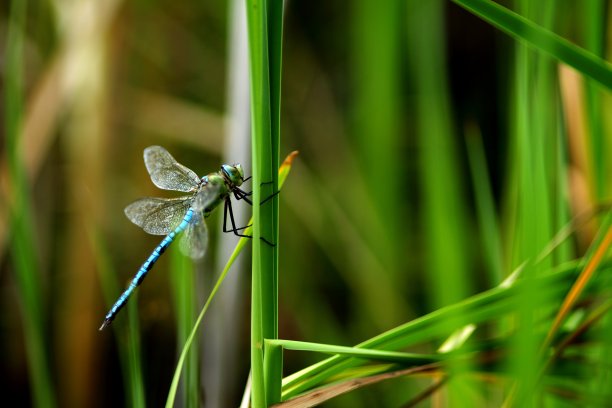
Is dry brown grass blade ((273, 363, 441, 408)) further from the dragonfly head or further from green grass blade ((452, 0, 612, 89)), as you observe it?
the dragonfly head

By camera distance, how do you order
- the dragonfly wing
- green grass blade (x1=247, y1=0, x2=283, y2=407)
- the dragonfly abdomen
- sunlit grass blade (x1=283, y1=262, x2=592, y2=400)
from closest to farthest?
green grass blade (x1=247, y1=0, x2=283, y2=407) < sunlit grass blade (x1=283, y1=262, x2=592, y2=400) < the dragonfly wing < the dragonfly abdomen

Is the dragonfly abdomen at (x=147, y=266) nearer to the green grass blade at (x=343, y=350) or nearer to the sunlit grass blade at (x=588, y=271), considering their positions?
the green grass blade at (x=343, y=350)

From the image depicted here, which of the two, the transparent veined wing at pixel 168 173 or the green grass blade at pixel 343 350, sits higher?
Result: the transparent veined wing at pixel 168 173

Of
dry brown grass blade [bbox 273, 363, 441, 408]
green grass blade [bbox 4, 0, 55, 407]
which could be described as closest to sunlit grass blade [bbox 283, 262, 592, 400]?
dry brown grass blade [bbox 273, 363, 441, 408]

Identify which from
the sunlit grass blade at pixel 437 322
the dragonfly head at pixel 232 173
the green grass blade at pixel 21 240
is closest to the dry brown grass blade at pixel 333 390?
the sunlit grass blade at pixel 437 322

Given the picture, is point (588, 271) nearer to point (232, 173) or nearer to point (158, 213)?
point (232, 173)

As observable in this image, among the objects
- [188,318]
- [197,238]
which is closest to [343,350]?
[188,318]

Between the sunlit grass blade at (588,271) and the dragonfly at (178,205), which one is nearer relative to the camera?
the sunlit grass blade at (588,271)

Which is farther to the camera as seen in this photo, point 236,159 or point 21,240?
point 236,159
